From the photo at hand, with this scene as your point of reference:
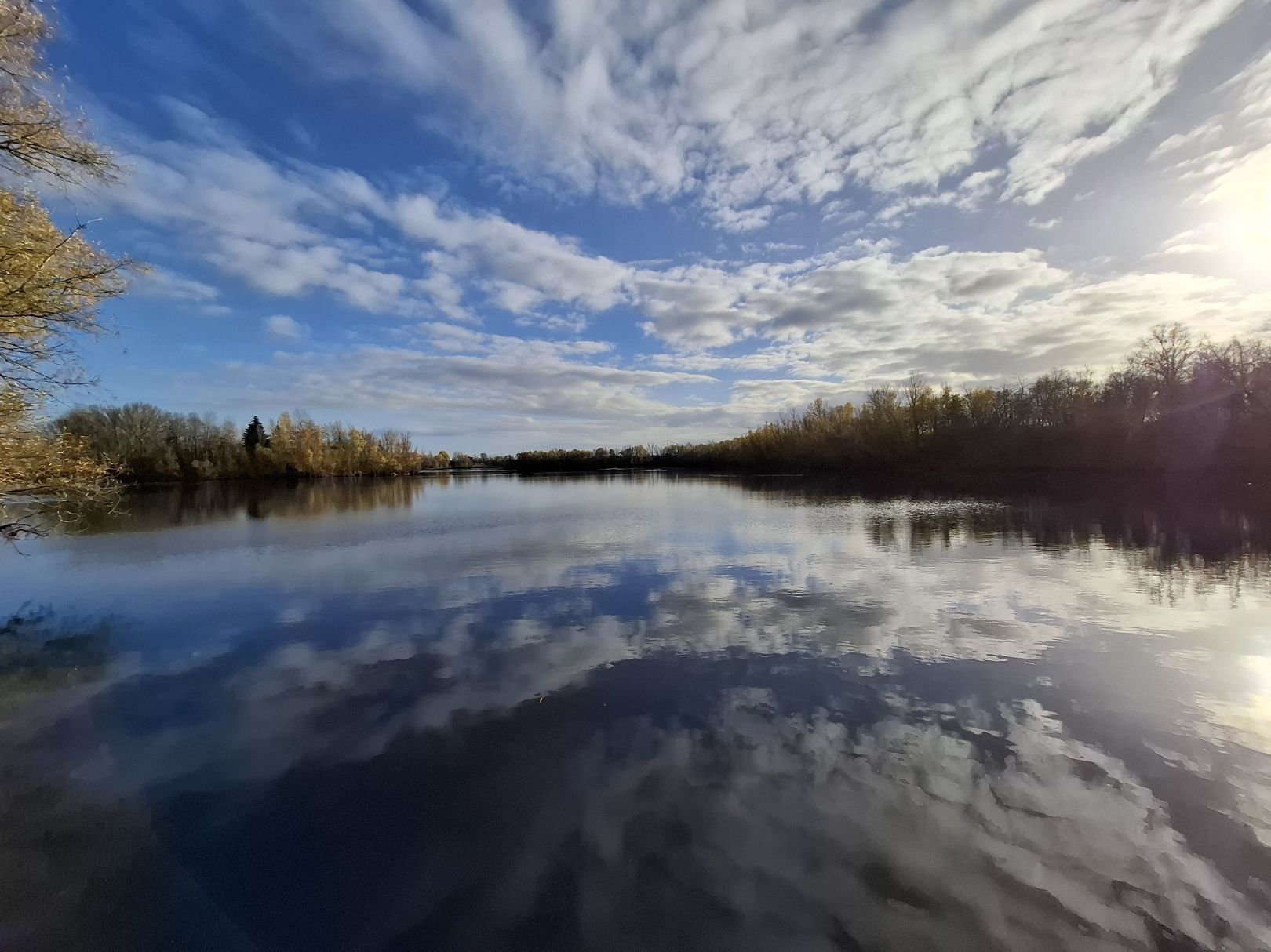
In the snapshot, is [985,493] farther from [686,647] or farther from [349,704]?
[349,704]

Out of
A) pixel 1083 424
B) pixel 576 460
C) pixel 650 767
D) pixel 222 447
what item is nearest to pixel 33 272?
pixel 650 767

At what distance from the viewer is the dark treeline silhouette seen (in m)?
73.2

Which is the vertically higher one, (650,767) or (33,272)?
(33,272)

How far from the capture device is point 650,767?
209 inches

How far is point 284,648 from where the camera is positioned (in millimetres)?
9250

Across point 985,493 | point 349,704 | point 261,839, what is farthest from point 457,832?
point 985,493

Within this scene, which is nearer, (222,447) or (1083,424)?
(1083,424)

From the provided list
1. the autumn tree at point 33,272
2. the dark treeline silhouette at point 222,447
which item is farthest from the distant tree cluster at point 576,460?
the autumn tree at point 33,272

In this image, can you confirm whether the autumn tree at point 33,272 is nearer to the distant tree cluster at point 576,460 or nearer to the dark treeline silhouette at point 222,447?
the dark treeline silhouette at point 222,447

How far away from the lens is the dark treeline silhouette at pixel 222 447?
73.2m

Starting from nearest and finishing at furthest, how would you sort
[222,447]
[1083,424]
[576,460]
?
[1083,424] → [222,447] → [576,460]

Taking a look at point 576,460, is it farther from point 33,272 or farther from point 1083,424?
point 33,272

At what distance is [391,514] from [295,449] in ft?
231

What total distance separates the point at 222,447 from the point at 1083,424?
108902 millimetres
